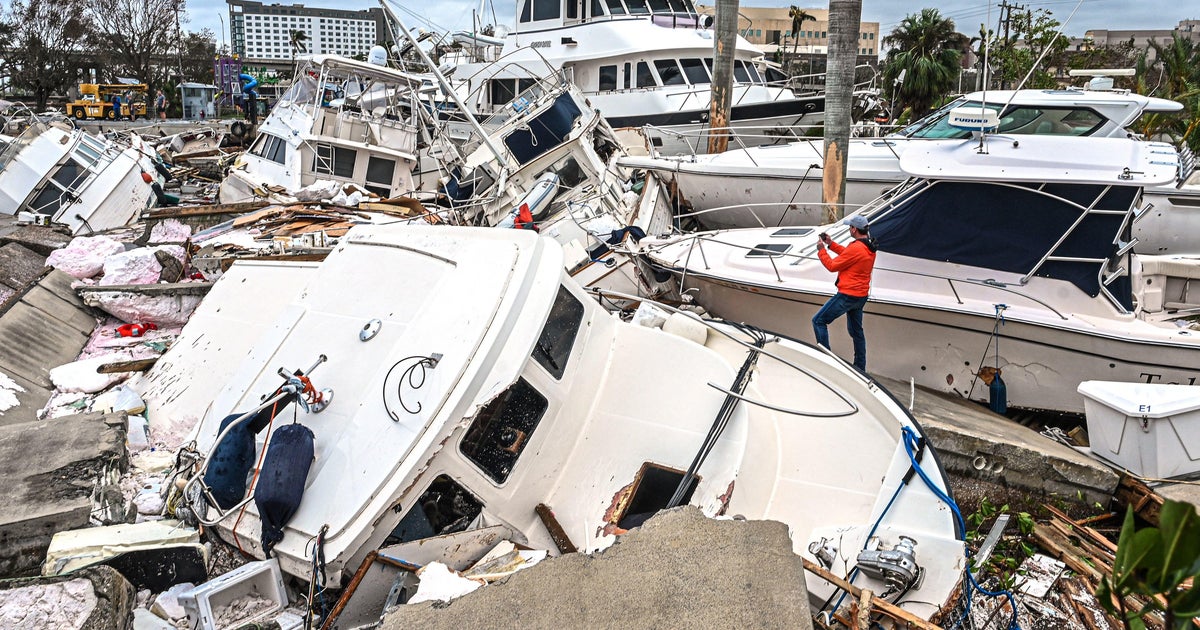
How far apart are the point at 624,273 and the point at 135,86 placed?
47.0 meters

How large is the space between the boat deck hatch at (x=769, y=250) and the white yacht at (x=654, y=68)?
879 centimetres

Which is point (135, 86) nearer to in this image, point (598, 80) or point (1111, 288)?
point (598, 80)

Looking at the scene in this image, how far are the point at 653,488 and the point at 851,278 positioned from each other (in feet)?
10.1

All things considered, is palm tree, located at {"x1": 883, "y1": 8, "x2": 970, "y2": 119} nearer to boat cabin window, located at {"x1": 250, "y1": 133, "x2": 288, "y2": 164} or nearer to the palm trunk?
the palm trunk

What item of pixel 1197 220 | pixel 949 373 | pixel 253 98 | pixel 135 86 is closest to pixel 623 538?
pixel 949 373

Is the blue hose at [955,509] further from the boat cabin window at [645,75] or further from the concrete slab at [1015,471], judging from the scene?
the boat cabin window at [645,75]

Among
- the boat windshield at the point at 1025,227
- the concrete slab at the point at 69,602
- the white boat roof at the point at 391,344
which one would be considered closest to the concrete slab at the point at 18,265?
the white boat roof at the point at 391,344

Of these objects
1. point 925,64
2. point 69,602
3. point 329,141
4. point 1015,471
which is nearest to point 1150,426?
point 1015,471

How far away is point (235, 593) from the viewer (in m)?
3.43

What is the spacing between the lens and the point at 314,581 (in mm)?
3336

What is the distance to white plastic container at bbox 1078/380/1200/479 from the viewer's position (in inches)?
206

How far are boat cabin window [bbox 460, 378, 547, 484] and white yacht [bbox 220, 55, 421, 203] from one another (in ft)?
36.7

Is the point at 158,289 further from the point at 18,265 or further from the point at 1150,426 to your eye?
the point at 1150,426

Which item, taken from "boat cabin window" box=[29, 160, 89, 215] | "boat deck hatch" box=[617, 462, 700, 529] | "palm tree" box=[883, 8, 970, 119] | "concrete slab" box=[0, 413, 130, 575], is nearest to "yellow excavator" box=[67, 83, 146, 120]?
"boat cabin window" box=[29, 160, 89, 215]
